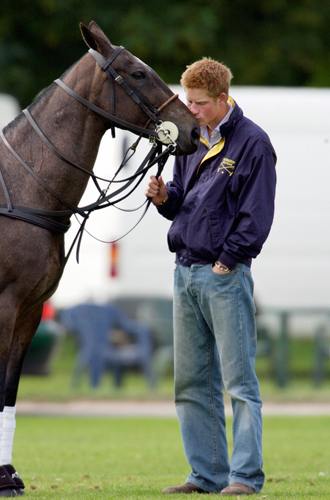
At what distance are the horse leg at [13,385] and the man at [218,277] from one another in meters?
0.84

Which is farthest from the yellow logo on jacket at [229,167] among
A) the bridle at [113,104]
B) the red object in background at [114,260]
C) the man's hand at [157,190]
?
the red object in background at [114,260]

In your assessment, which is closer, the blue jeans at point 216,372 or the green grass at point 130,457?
the blue jeans at point 216,372

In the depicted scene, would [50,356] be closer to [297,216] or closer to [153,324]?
[153,324]

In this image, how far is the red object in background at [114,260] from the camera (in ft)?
39.4

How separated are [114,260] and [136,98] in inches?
300

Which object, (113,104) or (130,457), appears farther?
(130,457)

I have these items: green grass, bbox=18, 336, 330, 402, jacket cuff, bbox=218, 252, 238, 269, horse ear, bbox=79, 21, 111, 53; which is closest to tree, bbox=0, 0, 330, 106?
green grass, bbox=18, 336, 330, 402

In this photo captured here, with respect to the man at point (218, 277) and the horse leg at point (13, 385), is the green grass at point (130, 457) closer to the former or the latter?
the horse leg at point (13, 385)

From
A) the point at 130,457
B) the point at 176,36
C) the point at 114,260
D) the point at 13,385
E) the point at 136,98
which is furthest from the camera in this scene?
the point at 176,36

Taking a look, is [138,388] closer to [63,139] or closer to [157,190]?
[157,190]

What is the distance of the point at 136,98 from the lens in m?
4.49

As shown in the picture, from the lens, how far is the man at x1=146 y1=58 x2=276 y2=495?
4.39m

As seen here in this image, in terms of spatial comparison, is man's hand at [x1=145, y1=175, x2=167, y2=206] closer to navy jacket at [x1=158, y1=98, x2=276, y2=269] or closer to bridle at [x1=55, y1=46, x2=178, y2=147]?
navy jacket at [x1=158, y1=98, x2=276, y2=269]

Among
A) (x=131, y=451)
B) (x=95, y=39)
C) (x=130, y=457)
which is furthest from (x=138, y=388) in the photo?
(x=95, y=39)
